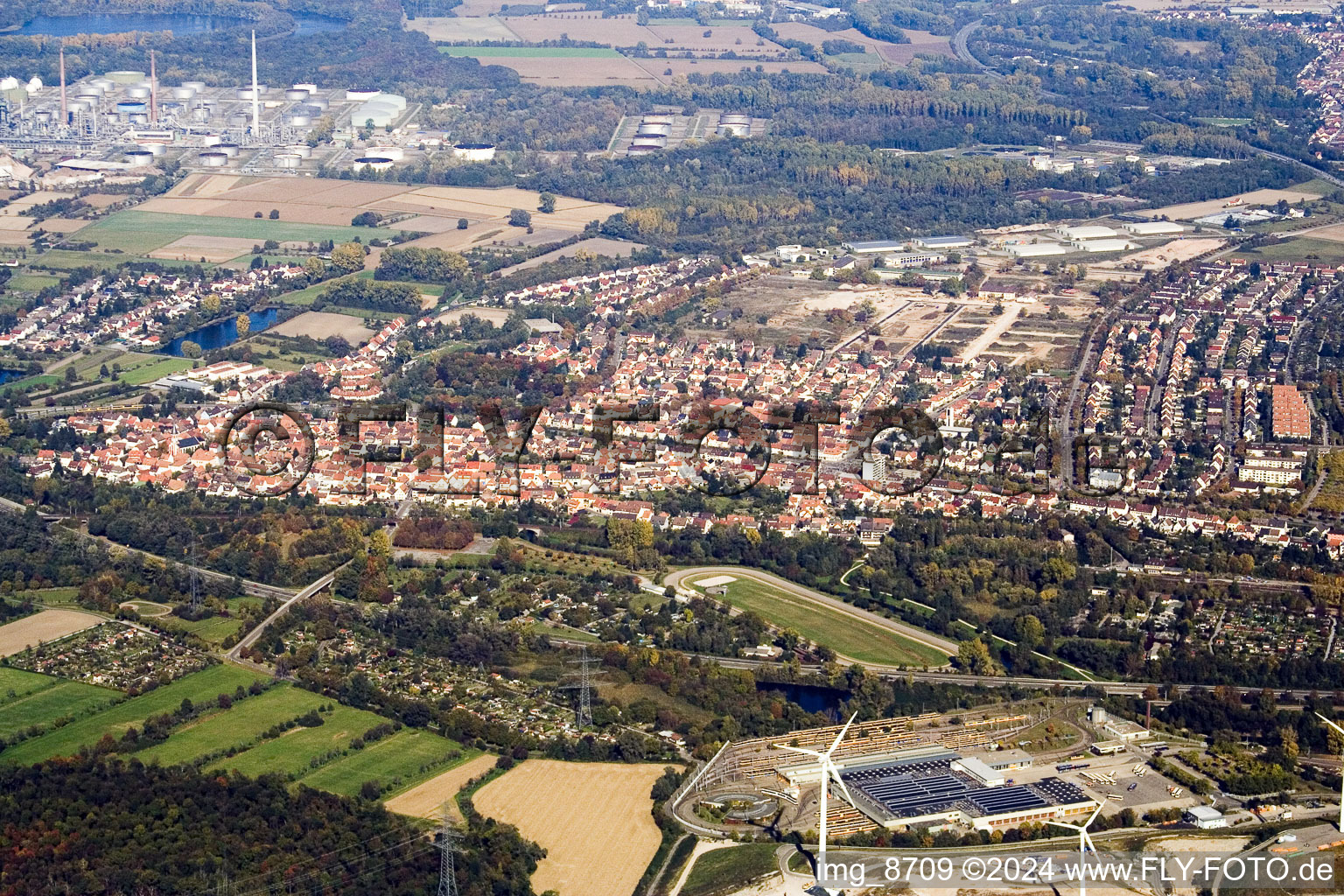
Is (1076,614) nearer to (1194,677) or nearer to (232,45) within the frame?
(1194,677)

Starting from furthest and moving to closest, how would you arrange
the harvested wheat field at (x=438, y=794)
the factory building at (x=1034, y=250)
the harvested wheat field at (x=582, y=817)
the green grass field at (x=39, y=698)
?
1. the factory building at (x=1034, y=250)
2. the green grass field at (x=39, y=698)
3. the harvested wheat field at (x=438, y=794)
4. the harvested wheat field at (x=582, y=817)

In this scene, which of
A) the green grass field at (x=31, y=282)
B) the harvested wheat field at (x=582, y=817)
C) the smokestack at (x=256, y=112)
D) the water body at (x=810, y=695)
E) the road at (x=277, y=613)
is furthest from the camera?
the smokestack at (x=256, y=112)

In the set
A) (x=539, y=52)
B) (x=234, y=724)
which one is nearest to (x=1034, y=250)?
(x=234, y=724)

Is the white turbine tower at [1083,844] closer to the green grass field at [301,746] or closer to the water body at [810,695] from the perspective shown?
the water body at [810,695]

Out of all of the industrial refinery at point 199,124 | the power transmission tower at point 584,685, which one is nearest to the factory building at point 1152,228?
the industrial refinery at point 199,124

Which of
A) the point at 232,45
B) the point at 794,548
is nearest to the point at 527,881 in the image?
the point at 794,548

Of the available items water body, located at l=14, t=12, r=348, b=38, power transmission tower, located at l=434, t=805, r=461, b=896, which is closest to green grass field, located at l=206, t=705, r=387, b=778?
power transmission tower, located at l=434, t=805, r=461, b=896

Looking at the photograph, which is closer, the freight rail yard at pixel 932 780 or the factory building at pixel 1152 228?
the freight rail yard at pixel 932 780
